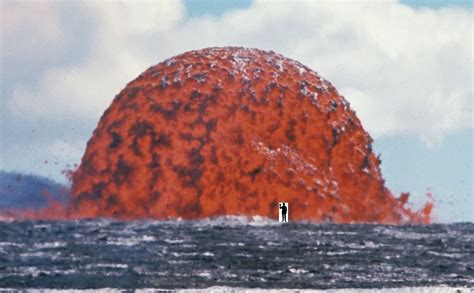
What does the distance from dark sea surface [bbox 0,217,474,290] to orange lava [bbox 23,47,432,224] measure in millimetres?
1002

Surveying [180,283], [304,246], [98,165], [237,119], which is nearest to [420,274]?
[304,246]

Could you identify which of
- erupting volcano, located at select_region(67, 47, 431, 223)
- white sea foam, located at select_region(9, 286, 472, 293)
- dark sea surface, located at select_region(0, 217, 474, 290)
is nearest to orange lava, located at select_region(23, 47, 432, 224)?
erupting volcano, located at select_region(67, 47, 431, 223)

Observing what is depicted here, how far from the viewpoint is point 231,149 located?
56.1 ft

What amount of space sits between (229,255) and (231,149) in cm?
338

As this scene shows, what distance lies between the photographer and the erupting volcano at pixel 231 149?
55.6 ft

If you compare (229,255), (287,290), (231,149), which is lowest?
(287,290)

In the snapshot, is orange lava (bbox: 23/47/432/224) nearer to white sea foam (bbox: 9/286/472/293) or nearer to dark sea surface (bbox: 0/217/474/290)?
dark sea surface (bbox: 0/217/474/290)

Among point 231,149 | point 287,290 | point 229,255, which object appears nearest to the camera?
point 287,290

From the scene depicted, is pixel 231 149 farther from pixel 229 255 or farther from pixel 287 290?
pixel 287 290

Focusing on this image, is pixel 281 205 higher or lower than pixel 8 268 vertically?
higher

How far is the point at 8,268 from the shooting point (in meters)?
13.8

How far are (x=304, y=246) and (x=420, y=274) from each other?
160 cm

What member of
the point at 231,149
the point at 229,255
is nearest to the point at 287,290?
the point at 229,255

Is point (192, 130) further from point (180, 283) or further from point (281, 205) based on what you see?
point (180, 283)
